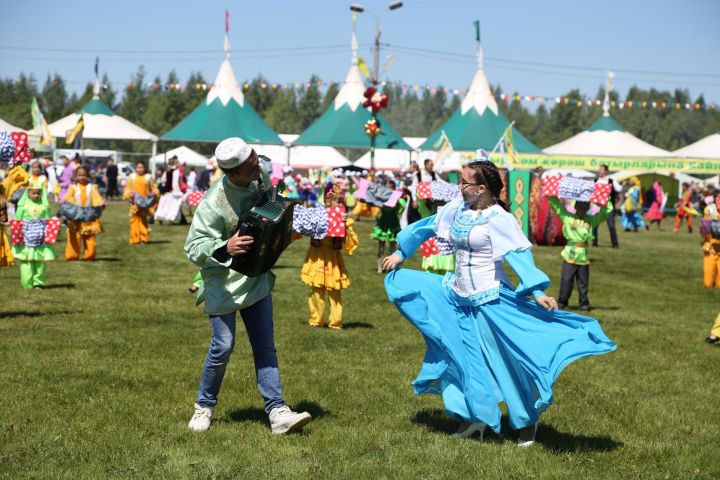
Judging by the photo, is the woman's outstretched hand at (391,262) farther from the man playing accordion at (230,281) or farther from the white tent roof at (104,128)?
the white tent roof at (104,128)

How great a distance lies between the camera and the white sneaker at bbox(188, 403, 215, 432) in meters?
6.82

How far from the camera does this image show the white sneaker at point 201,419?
682 cm

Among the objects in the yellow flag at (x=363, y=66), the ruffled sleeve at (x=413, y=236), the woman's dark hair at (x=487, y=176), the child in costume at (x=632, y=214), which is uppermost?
the yellow flag at (x=363, y=66)

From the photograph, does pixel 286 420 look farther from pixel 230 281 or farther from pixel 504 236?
pixel 504 236

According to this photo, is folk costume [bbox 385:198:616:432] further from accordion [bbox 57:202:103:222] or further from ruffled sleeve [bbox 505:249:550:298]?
accordion [bbox 57:202:103:222]

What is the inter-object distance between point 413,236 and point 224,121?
1374 inches

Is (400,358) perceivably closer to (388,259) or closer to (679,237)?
(388,259)

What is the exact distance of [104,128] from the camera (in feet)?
151

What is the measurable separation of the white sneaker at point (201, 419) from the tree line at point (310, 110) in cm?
5870

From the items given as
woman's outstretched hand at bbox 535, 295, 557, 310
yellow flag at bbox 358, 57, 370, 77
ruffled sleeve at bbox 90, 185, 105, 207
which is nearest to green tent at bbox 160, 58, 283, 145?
yellow flag at bbox 358, 57, 370, 77

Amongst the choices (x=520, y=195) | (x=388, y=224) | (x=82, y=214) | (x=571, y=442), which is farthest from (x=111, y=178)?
(x=571, y=442)

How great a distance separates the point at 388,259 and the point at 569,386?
3.00 meters

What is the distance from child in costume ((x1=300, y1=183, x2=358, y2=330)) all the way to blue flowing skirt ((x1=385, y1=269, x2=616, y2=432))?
15.6 feet

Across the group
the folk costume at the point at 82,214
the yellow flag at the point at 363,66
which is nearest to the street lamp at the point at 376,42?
the yellow flag at the point at 363,66
